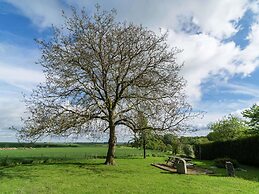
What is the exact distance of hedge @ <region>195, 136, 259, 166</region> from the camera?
26.1m

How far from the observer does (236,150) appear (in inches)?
1183

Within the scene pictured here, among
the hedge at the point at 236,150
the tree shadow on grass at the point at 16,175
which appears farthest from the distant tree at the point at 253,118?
the tree shadow on grass at the point at 16,175

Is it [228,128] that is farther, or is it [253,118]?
[228,128]

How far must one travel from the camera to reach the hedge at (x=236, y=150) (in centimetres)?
2612

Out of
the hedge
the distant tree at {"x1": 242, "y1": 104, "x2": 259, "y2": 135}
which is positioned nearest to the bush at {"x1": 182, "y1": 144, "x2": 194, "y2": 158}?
the hedge

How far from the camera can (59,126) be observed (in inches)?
798

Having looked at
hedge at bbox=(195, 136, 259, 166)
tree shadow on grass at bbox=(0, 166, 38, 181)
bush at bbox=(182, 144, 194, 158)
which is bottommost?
tree shadow on grass at bbox=(0, 166, 38, 181)

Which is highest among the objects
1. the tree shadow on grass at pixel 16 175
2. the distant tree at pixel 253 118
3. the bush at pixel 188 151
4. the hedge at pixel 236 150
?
the distant tree at pixel 253 118

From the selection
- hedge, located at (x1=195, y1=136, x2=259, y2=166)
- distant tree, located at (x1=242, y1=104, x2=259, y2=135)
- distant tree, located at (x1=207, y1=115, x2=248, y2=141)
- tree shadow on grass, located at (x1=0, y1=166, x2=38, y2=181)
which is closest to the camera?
tree shadow on grass, located at (x1=0, y1=166, x2=38, y2=181)

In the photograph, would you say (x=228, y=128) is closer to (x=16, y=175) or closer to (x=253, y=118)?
(x=253, y=118)

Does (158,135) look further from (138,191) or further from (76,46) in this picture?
(138,191)

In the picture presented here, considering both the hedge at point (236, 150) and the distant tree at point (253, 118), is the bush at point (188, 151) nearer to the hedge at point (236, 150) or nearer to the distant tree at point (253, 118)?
the hedge at point (236, 150)

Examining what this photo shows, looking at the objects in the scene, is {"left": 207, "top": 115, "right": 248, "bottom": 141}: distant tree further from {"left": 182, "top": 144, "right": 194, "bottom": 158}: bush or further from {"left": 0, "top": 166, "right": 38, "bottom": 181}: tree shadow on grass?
{"left": 0, "top": 166, "right": 38, "bottom": 181}: tree shadow on grass

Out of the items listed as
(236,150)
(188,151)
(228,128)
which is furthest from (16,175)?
(228,128)
